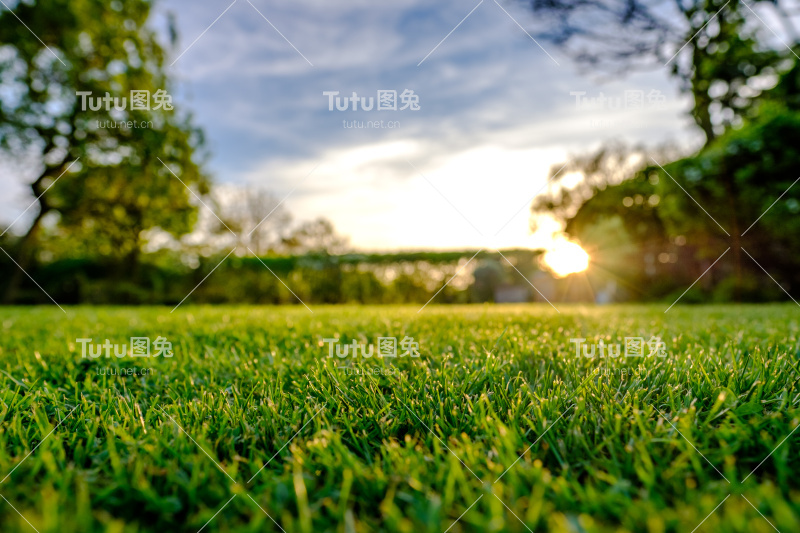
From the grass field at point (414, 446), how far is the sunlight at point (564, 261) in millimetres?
12241

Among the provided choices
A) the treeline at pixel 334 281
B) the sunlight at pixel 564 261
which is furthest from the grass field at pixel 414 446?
the sunlight at pixel 564 261

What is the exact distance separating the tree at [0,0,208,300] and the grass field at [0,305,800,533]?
12.6 m

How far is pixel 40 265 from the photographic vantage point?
1462 cm

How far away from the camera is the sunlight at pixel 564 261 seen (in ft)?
45.4

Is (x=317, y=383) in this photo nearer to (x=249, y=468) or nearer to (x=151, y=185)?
(x=249, y=468)

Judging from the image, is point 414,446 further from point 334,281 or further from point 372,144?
point 334,281

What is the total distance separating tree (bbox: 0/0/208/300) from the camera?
12.1 metres

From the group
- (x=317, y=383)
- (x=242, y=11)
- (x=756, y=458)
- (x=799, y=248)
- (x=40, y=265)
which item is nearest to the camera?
(x=756, y=458)

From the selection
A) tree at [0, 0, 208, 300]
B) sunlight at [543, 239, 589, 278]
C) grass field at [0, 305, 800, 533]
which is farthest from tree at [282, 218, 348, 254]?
grass field at [0, 305, 800, 533]

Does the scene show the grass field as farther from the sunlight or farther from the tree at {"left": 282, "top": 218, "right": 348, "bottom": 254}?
the sunlight

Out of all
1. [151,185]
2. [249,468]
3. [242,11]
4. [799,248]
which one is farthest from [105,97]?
[799,248]

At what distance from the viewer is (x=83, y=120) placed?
12.4m

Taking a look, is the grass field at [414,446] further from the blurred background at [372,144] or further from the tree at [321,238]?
the tree at [321,238]

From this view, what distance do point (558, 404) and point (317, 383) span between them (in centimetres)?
92
